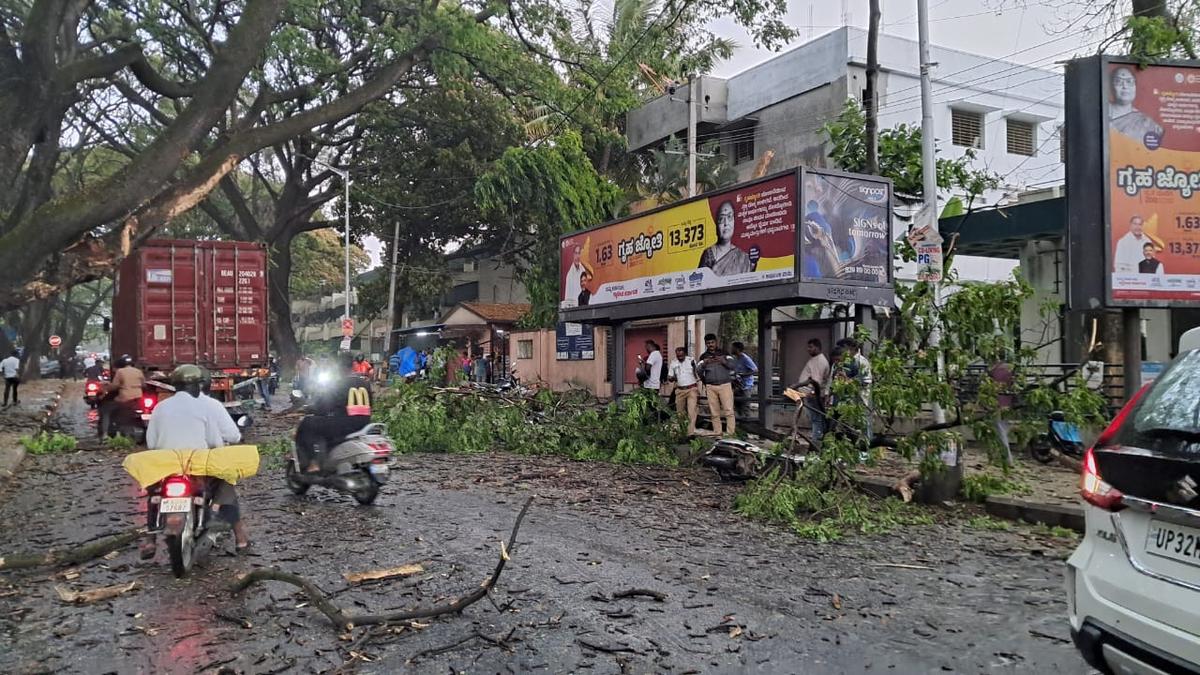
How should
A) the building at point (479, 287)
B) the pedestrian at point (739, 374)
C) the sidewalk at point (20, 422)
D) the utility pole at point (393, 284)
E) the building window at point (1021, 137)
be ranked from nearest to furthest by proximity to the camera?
the sidewalk at point (20, 422) → the pedestrian at point (739, 374) → the building window at point (1021, 137) → the utility pole at point (393, 284) → the building at point (479, 287)

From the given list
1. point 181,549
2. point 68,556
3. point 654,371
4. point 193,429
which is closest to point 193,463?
point 193,429

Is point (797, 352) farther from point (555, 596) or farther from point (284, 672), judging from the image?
point (284, 672)

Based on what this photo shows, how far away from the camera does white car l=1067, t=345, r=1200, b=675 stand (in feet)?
9.56

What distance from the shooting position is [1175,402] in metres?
Answer: 3.25

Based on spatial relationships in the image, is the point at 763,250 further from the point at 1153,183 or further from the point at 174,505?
the point at 174,505

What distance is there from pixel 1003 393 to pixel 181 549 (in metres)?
7.32

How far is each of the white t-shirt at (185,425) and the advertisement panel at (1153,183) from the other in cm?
830

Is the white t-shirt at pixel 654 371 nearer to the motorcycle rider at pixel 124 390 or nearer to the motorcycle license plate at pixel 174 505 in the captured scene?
the motorcycle rider at pixel 124 390

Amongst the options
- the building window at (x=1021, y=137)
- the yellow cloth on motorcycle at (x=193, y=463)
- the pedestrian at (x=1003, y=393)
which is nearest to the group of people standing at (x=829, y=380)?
the pedestrian at (x=1003, y=393)

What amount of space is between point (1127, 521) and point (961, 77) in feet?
78.8

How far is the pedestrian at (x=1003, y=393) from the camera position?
7961 millimetres

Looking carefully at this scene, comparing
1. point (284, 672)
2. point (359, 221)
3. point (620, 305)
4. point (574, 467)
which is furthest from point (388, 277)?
point (284, 672)

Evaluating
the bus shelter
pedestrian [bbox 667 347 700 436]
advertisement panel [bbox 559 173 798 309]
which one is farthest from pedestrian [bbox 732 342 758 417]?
advertisement panel [bbox 559 173 798 309]

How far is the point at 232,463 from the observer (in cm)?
620
